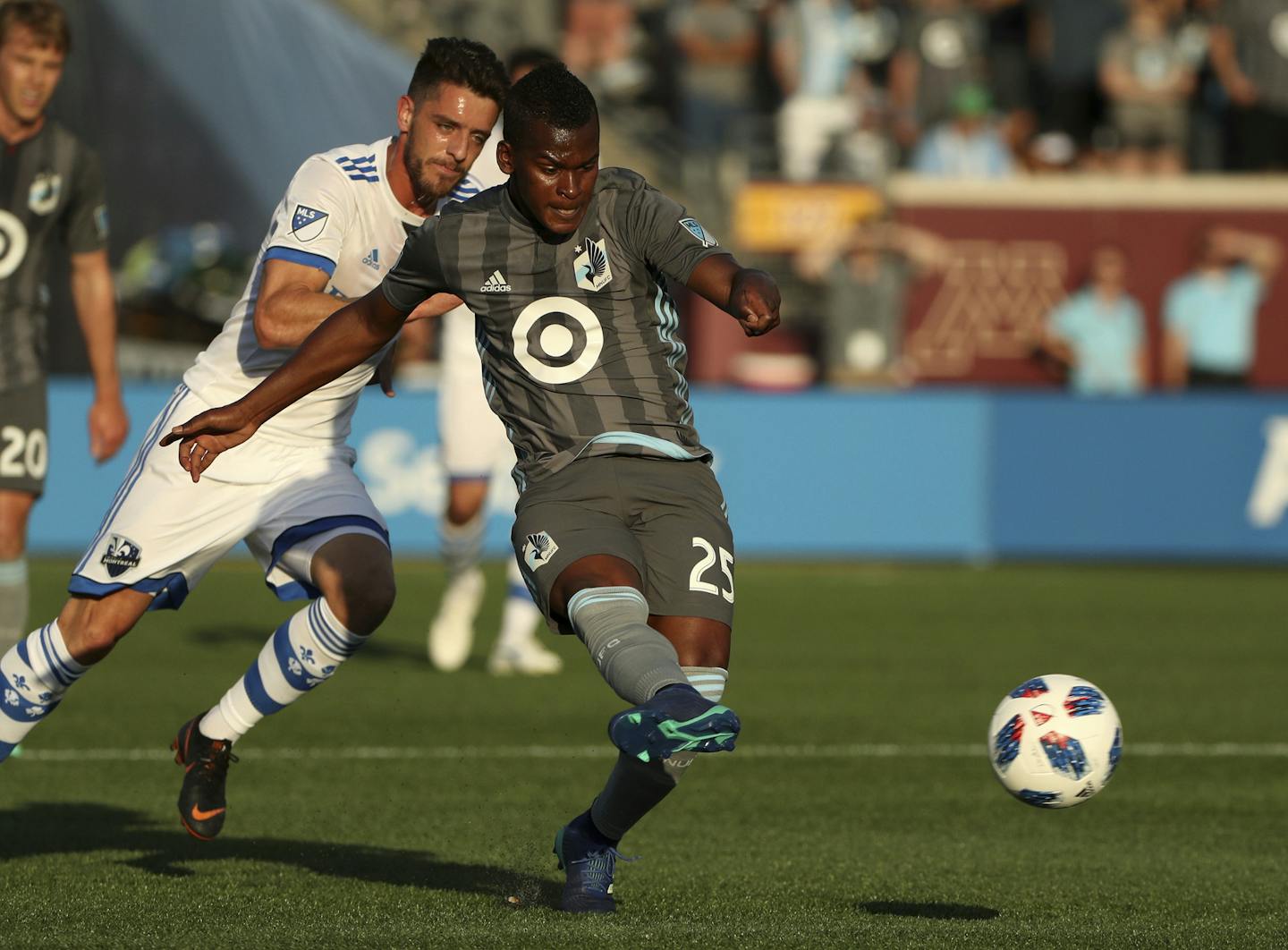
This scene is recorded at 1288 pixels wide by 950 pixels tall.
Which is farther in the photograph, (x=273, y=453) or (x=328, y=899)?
(x=273, y=453)

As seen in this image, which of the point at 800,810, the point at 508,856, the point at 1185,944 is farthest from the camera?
the point at 800,810

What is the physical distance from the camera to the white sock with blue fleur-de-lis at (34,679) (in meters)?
6.11

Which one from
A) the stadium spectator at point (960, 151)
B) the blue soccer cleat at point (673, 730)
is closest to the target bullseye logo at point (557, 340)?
the blue soccer cleat at point (673, 730)

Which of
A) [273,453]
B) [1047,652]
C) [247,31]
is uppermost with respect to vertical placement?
[247,31]

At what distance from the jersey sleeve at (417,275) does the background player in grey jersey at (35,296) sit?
2.38 meters

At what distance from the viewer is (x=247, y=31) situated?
14.6 meters

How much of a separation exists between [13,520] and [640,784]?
3289 mm

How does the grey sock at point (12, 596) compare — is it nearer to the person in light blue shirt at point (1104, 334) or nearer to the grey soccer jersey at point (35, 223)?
the grey soccer jersey at point (35, 223)

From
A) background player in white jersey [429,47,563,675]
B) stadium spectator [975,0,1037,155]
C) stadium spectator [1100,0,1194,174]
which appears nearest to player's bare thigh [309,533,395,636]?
background player in white jersey [429,47,563,675]

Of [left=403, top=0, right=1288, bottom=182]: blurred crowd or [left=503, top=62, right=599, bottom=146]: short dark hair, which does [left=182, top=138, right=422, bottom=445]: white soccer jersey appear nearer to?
[left=503, top=62, right=599, bottom=146]: short dark hair

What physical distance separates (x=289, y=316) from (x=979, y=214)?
16039 millimetres

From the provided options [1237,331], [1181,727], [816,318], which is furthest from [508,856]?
[816,318]

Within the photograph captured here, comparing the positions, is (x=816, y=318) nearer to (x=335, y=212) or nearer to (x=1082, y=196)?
(x=1082, y=196)

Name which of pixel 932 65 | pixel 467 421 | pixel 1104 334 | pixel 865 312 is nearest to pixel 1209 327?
pixel 1104 334
